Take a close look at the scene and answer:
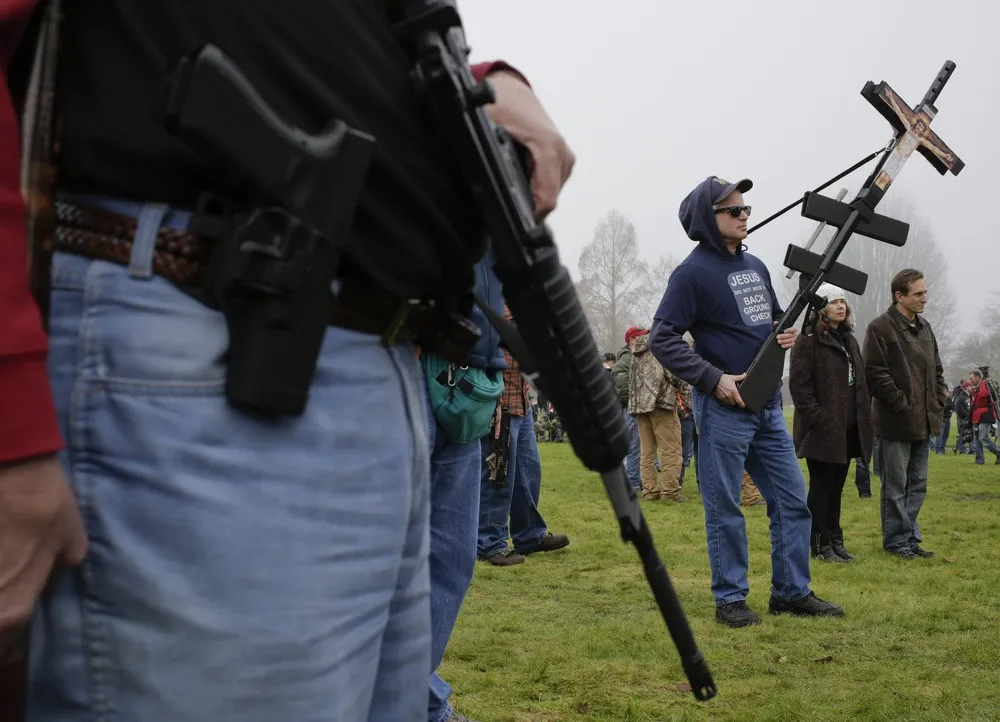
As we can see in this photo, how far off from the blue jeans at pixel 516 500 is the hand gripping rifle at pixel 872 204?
1922 mm

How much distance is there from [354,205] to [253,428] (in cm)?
26

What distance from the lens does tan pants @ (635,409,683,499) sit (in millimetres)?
9727

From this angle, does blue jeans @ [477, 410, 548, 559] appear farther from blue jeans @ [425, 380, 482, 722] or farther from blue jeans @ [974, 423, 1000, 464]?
blue jeans @ [974, 423, 1000, 464]

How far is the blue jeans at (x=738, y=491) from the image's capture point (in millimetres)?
4574

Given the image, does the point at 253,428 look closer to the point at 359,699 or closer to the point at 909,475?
the point at 359,699

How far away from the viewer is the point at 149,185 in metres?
0.95

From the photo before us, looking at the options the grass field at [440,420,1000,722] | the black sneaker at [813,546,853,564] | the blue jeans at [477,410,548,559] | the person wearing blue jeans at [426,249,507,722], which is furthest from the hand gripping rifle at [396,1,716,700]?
the black sneaker at [813,546,853,564]

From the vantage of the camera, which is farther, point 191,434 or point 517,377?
point 517,377

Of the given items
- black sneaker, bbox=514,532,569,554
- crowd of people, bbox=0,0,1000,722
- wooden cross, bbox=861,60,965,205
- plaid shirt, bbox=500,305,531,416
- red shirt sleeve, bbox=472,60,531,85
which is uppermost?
wooden cross, bbox=861,60,965,205

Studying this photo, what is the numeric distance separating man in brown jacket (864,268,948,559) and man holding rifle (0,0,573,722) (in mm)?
6136

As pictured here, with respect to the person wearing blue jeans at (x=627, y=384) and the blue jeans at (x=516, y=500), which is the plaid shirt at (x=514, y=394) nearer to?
the blue jeans at (x=516, y=500)

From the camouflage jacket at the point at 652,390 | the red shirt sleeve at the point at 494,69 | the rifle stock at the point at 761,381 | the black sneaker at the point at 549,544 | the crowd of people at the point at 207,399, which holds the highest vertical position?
the red shirt sleeve at the point at 494,69

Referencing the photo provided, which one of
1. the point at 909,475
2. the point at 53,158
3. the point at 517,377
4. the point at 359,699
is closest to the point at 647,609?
A: the point at 517,377

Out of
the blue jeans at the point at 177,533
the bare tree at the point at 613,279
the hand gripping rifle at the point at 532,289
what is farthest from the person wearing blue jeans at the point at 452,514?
the bare tree at the point at 613,279
